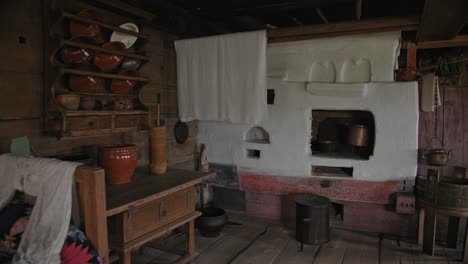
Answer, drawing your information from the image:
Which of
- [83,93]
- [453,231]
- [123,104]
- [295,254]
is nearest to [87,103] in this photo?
[83,93]

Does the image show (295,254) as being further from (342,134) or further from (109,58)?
(109,58)

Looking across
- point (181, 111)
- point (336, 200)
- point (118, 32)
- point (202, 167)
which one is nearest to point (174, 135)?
point (181, 111)

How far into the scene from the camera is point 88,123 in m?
2.15

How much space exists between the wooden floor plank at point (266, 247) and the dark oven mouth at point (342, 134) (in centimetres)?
87

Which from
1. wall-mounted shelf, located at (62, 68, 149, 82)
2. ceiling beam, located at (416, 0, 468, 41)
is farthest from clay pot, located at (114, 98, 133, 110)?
ceiling beam, located at (416, 0, 468, 41)

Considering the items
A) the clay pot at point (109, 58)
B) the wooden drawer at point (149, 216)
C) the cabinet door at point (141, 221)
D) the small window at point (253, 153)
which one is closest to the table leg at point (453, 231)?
the small window at point (253, 153)

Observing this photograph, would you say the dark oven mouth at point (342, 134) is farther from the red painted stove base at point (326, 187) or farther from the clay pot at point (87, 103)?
the clay pot at point (87, 103)

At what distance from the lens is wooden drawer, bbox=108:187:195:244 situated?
1.87 metres

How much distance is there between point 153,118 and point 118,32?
0.86 meters

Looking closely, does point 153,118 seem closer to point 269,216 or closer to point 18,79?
point 18,79

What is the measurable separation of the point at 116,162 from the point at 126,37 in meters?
0.99

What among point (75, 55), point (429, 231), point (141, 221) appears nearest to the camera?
point (141, 221)

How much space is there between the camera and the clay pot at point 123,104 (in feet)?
7.97

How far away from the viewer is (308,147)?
10.8 feet
